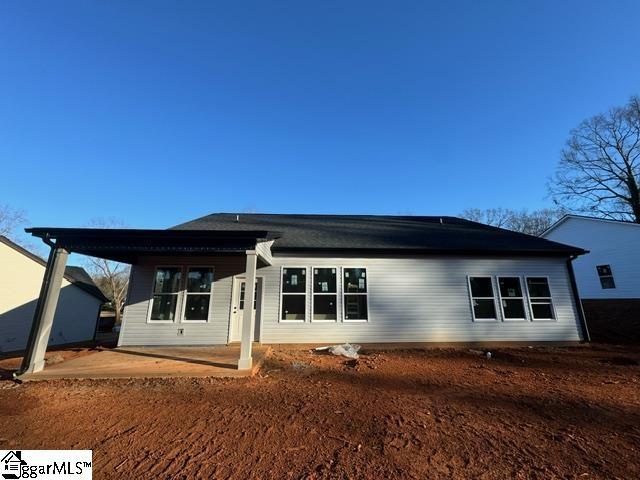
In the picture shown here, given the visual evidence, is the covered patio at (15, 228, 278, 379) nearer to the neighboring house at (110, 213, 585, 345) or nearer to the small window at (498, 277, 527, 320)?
the neighboring house at (110, 213, 585, 345)

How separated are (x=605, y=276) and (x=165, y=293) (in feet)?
76.5

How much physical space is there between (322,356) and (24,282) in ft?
54.0

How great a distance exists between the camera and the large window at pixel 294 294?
9.98 m

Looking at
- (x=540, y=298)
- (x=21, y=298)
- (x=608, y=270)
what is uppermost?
(x=608, y=270)

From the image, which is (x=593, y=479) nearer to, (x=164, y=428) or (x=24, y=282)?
(x=164, y=428)

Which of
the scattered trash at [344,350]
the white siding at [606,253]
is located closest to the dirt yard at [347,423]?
the scattered trash at [344,350]

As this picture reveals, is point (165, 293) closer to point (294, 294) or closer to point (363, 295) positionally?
point (294, 294)

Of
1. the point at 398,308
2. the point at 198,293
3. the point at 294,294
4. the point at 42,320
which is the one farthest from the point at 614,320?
the point at 42,320

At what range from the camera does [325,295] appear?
33.5ft

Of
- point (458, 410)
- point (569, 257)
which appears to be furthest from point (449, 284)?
point (458, 410)

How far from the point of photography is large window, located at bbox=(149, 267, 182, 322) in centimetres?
980

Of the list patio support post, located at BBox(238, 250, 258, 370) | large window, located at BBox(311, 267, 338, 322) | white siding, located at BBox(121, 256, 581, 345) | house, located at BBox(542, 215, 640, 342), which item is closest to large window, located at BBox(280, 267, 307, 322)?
white siding, located at BBox(121, 256, 581, 345)

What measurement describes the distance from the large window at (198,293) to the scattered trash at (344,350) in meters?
4.07

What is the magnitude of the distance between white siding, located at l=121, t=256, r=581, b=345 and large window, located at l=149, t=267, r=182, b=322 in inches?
8.9
